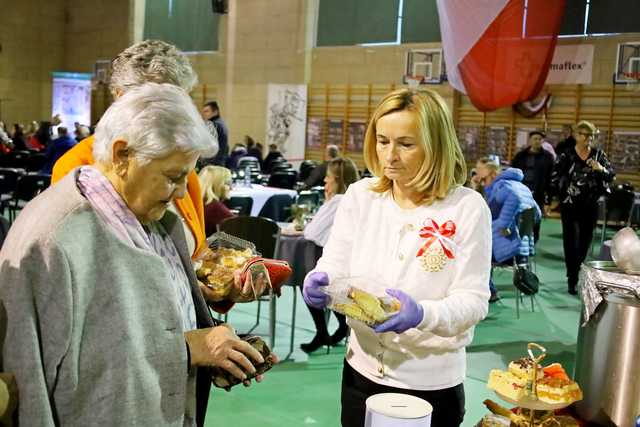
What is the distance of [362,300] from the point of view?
1.65 metres

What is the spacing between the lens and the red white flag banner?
9.07 metres

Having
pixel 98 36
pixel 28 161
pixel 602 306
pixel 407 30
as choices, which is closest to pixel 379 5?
pixel 407 30

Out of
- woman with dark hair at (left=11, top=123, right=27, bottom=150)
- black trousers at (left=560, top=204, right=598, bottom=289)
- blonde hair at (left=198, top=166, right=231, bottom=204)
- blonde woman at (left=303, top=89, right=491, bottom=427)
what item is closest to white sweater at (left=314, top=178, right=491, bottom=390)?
blonde woman at (left=303, top=89, right=491, bottom=427)

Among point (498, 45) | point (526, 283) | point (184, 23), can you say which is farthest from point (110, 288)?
point (184, 23)

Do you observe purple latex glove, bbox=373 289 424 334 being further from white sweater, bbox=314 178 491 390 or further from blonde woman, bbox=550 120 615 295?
blonde woman, bbox=550 120 615 295

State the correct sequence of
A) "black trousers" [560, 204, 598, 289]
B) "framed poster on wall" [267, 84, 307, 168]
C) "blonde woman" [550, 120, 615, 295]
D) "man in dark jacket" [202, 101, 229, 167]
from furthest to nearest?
"framed poster on wall" [267, 84, 307, 168] < "man in dark jacket" [202, 101, 229, 167] < "black trousers" [560, 204, 598, 289] < "blonde woman" [550, 120, 615, 295]

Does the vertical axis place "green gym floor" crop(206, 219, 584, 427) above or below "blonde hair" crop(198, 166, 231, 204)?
below

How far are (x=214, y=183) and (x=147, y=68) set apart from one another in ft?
11.5

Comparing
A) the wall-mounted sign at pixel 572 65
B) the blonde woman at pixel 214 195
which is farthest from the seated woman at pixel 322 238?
the wall-mounted sign at pixel 572 65

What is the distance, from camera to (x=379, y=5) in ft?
47.4

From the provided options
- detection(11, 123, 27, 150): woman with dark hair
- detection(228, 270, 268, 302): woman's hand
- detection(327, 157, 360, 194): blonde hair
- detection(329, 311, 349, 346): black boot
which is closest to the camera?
detection(228, 270, 268, 302): woman's hand

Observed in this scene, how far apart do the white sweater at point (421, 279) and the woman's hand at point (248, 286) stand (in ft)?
0.72

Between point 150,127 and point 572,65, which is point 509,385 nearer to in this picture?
point 150,127

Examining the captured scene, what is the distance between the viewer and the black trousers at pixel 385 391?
5.86ft
